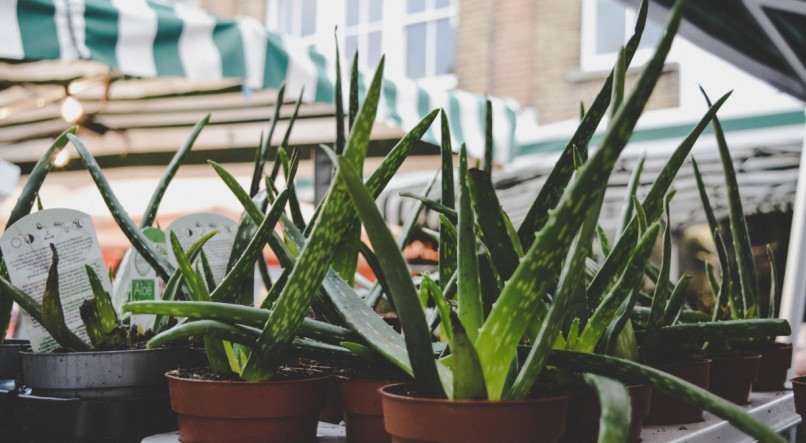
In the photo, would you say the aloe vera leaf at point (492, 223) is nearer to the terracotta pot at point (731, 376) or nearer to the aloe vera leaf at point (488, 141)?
the aloe vera leaf at point (488, 141)

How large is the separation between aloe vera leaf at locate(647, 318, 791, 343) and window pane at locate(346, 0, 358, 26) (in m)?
5.18

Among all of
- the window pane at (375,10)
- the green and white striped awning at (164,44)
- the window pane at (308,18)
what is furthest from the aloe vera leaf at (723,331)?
the window pane at (308,18)

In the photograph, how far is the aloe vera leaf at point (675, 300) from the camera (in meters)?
0.59

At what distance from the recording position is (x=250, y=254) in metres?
0.57

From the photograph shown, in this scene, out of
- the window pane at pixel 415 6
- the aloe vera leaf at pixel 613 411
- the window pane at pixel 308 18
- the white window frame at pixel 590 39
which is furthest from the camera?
the window pane at pixel 308 18

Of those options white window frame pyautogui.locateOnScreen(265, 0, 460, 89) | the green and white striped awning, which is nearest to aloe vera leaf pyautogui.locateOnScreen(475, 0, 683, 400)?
the green and white striped awning

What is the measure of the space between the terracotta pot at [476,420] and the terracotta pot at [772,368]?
2.11ft

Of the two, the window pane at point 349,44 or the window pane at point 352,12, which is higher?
the window pane at point 352,12

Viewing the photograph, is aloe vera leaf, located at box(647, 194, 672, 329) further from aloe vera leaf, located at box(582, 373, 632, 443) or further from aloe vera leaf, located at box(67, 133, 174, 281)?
aloe vera leaf, located at box(67, 133, 174, 281)

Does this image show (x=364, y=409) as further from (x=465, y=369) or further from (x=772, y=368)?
(x=772, y=368)

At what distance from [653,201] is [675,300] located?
0.38 feet

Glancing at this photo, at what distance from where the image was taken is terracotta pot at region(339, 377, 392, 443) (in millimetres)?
551

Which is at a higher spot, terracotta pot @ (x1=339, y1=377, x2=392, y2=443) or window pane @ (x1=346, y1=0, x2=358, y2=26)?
window pane @ (x1=346, y1=0, x2=358, y2=26)

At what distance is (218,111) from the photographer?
3.15m
